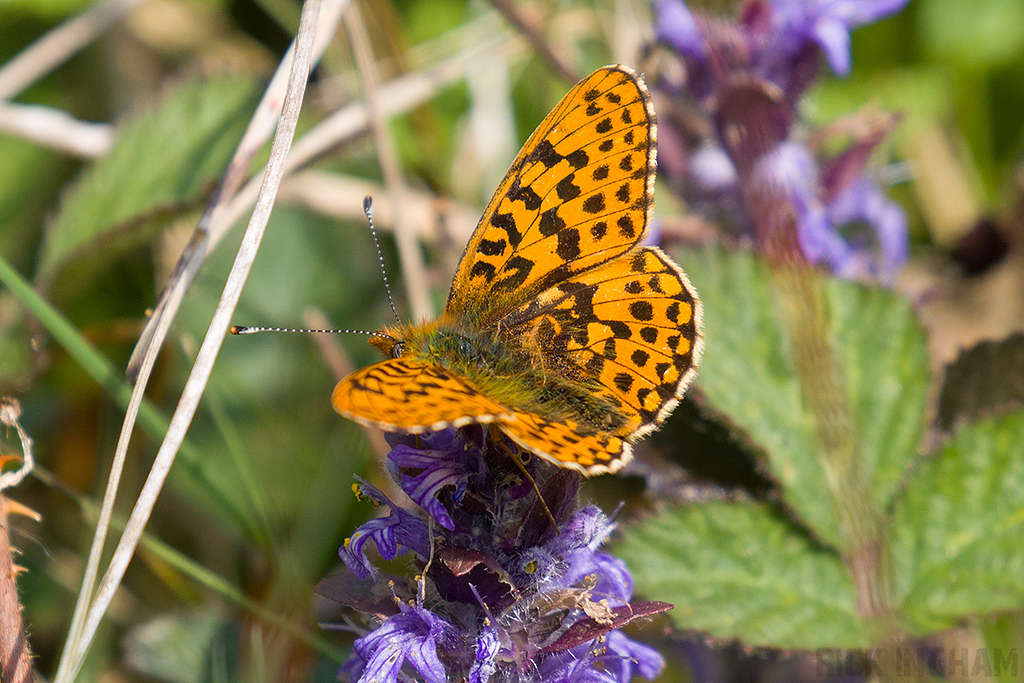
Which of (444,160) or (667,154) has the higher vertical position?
(667,154)

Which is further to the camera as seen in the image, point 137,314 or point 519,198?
point 137,314

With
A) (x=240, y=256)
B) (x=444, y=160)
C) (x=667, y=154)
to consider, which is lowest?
(x=444, y=160)

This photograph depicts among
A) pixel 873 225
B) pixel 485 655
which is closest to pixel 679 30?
pixel 873 225

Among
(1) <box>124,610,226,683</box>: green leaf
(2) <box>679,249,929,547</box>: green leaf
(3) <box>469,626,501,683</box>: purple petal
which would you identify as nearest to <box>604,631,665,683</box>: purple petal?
(3) <box>469,626,501,683</box>: purple petal

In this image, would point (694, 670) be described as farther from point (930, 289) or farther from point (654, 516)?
point (930, 289)

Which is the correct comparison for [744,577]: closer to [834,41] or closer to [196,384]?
[196,384]

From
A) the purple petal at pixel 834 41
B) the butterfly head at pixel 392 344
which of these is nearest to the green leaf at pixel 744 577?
the butterfly head at pixel 392 344

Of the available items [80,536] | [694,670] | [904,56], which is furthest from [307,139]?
[904,56]
